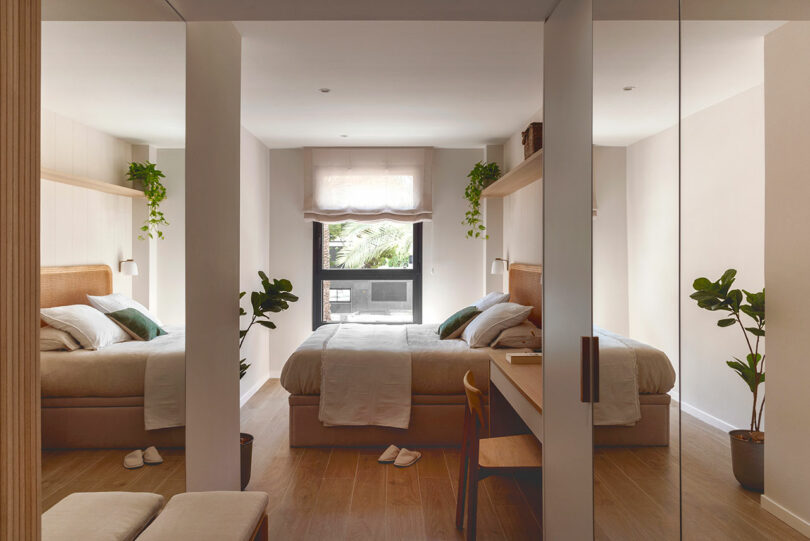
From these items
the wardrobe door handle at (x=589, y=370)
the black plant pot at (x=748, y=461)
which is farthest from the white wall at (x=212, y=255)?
the black plant pot at (x=748, y=461)

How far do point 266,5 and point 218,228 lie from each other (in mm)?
1047

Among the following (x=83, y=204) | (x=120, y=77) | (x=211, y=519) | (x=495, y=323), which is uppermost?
(x=120, y=77)

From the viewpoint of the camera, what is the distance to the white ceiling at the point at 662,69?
786 mm

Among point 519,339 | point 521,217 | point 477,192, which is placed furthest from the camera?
point 477,192

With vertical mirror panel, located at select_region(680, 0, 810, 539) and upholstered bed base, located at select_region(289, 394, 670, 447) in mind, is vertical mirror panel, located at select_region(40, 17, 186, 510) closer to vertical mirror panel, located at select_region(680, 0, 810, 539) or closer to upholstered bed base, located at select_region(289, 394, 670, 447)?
vertical mirror panel, located at select_region(680, 0, 810, 539)

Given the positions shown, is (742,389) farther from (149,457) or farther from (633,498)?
(149,457)

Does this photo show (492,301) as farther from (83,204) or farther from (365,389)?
(83,204)

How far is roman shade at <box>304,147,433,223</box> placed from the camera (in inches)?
230

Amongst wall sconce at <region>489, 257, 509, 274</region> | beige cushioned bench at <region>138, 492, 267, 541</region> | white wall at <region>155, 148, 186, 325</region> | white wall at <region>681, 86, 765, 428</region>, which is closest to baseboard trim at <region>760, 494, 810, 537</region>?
white wall at <region>681, 86, 765, 428</region>

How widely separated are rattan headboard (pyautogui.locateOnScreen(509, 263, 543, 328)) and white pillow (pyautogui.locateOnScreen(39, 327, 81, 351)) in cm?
318

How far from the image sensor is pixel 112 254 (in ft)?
5.52

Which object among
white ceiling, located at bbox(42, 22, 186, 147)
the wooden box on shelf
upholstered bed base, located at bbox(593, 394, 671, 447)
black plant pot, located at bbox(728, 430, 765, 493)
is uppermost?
the wooden box on shelf

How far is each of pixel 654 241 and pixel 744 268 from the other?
1.31 ft

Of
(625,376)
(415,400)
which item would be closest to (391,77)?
(415,400)
